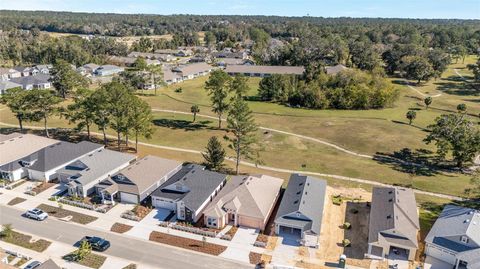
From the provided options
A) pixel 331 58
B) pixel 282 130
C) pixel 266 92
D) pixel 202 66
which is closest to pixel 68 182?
pixel 282 130

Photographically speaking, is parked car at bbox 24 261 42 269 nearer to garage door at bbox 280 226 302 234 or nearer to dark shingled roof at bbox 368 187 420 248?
garage door at bbox 280 226 302 234

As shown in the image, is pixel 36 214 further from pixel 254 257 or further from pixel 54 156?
pixel 254 257

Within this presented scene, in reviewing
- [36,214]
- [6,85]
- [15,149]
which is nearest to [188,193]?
[36,214]

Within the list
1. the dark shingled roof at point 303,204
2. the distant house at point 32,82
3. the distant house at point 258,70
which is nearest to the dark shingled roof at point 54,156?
the dark shingled roof at point 303,204

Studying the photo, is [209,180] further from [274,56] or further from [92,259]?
[274,56]

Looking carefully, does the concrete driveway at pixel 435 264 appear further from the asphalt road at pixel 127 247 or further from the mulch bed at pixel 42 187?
the mulch bed at pixel 42 187

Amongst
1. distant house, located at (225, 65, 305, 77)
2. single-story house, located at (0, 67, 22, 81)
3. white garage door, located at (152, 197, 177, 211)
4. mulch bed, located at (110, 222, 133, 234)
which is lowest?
mulch bed, located at (110, 222, 133, 234)

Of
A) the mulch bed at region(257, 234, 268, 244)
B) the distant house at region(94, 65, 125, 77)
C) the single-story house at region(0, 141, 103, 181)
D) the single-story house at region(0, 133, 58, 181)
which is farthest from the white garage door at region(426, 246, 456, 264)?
the distant house at region(94, 65, 125, 77)
